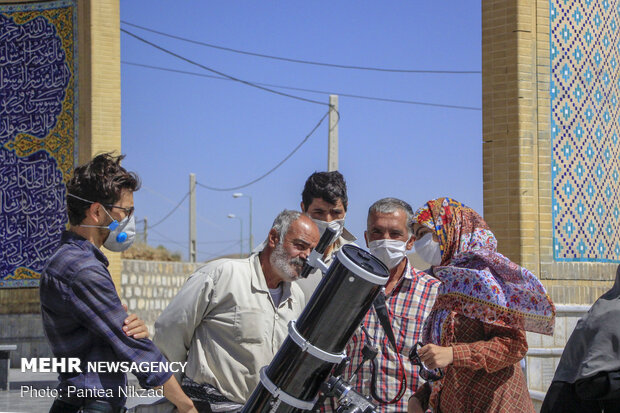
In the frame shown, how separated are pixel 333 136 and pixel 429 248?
1463 cm

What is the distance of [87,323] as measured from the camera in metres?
2.84

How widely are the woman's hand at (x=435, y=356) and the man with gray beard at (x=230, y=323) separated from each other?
728mm

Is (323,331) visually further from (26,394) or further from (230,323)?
(26,394)

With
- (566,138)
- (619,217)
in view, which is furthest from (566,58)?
(619,217)

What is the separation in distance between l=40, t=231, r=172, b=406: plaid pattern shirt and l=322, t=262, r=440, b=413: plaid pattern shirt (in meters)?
0.94

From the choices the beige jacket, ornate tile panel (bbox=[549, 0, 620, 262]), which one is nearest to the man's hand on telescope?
the beige jacket

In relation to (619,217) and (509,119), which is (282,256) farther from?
(619,217)

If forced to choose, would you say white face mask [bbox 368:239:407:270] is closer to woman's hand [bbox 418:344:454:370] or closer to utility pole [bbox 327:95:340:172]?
woman's hand [bbox 418:344:454:370]

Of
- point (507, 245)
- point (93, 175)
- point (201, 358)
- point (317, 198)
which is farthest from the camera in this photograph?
point (507, 245)

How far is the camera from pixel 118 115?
34.0 ft

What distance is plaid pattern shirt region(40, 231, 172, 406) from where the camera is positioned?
2.83 m

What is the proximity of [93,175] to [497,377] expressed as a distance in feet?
5.20

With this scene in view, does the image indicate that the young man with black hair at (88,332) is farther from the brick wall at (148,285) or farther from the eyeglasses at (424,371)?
the brick wall at (148,285)

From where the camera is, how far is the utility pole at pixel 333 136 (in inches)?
696
